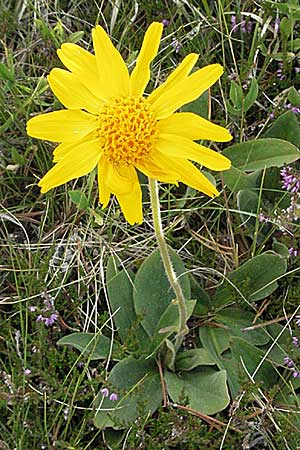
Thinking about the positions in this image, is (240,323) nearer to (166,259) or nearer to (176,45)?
(166,259)

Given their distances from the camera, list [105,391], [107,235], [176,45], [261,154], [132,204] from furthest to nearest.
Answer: [176,45]
[107,235]
[261,154]
[105,391]
[132,204]

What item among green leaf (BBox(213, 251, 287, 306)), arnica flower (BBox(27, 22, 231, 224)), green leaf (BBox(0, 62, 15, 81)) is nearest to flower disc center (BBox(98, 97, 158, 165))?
arnica flower (BBox(27, 22, 231, 224))

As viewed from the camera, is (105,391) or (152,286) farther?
(152,286)

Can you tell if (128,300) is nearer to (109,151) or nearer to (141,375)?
(141,375)

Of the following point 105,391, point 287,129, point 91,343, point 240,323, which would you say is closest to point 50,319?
point 91,343

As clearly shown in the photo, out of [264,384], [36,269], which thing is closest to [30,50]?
[36,269]
